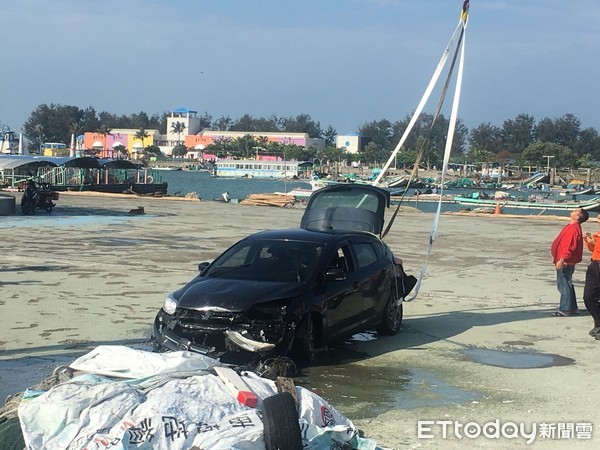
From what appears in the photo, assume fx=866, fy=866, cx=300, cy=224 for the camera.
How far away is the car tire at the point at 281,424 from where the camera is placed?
557 cm

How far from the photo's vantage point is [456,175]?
187 metres

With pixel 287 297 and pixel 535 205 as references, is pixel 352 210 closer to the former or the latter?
pixel 287 297

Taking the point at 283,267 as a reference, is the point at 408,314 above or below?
below

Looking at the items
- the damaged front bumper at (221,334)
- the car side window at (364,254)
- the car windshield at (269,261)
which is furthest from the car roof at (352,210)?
the damaged front bumper at (221,334)

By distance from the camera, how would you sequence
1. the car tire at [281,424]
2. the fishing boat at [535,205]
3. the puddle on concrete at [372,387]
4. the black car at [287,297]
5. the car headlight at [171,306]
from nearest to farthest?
the car tire at [281,424], the puddle on concrete at [372,387], the black car at [287,297], the car headlight at [171,306], the fishing boat at [535,205]

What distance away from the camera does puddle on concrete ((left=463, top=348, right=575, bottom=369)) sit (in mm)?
9992

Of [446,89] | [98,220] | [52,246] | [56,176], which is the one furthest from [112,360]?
[56,176]

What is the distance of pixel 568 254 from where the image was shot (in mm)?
12938

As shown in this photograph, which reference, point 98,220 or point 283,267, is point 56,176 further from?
point 283,267

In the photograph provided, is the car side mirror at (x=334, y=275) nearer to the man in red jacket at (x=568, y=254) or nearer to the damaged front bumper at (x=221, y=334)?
the damaged front bumper at (x=221, y=334)

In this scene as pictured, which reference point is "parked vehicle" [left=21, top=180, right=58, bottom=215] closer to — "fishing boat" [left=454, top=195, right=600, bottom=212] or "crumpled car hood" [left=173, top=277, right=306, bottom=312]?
"crumpled car hood" [left=173, top=277, right=306, bottom=312]

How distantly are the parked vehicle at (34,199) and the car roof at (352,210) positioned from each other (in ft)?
71.6

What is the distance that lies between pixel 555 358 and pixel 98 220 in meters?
23.7

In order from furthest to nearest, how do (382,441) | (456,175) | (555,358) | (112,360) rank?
(456,175) < (555,358) < (382,441) < (112,360)
